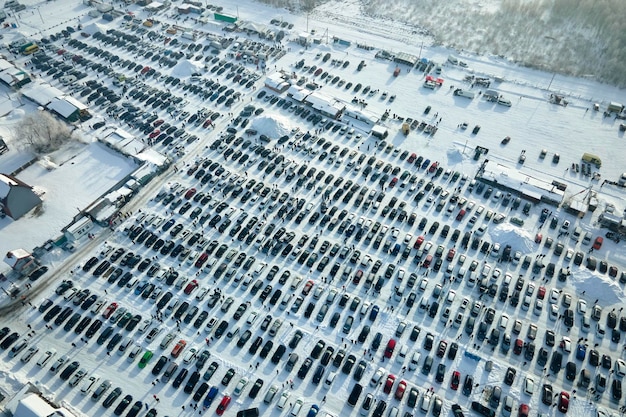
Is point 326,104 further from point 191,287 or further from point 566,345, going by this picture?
point 566,345

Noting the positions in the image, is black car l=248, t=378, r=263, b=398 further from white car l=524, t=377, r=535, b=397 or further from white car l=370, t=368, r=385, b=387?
white car l=524, t=377, r=535, b=397

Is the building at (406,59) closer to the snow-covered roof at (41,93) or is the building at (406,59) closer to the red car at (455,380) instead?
the red car at (455,380)

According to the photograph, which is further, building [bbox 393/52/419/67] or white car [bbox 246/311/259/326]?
building [bbox 393/52/419/67]

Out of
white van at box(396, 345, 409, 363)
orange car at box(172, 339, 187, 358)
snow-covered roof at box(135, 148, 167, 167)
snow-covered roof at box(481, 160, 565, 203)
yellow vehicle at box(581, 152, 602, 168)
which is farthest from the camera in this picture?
yellow vehicle at box(581, 152, 602, 168)

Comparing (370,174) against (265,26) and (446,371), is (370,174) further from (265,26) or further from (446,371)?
(265,26)

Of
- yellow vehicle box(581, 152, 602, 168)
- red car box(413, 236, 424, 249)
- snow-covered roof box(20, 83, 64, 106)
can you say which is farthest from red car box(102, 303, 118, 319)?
yellow vehicle box(581, 152, 602, 168)

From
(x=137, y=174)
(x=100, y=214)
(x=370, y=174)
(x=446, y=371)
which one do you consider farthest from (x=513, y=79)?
(x=100, y=214)

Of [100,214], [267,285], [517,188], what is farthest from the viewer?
[517,188]
